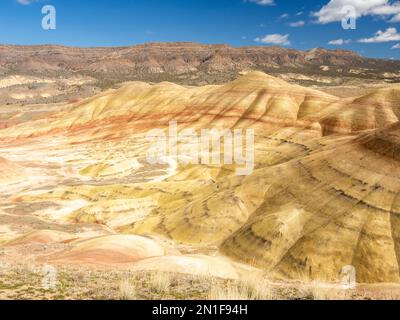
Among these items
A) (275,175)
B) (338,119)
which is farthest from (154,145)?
(275,175)

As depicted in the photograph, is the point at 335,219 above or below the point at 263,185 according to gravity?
below

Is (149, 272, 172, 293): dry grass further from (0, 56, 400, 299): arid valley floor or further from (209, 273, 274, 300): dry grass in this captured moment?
(209, 273, 274, 300): dry grass

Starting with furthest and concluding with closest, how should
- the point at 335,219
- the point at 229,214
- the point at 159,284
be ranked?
the point at 229,214 < the point at 335,219 < the point at 159,284

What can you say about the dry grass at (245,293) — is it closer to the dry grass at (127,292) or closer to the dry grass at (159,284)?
the dry grass at (159,284)

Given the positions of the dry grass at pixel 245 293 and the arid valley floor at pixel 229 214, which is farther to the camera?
the arid valley floor at pixel 229 214

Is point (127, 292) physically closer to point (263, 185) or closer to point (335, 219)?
point (335, 219)

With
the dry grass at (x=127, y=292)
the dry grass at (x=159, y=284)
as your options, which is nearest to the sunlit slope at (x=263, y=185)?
the dry grass at (x=159, y=284)

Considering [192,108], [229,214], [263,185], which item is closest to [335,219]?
[229,214]

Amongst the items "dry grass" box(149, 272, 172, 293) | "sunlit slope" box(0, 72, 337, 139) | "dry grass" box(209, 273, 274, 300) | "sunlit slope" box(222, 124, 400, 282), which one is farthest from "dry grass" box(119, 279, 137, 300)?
"sunlit slope" box(0, 72, 337, 139)
